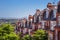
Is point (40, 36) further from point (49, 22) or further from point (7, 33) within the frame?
point (7, 33)

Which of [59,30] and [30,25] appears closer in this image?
[59,30]

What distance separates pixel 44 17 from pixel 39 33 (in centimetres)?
768

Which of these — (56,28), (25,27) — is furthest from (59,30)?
(25,27)

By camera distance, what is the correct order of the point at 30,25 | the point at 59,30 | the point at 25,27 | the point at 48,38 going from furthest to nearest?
the point at 25,27 < the point at 30,25 < the point at 48,38 < the point at 59,30

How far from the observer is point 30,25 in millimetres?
72375

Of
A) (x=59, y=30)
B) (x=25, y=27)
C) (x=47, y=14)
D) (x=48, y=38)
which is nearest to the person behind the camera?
(x=59, y=30)

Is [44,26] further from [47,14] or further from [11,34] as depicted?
[11,34]

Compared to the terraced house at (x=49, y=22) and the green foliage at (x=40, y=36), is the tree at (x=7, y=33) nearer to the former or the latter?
the green foliage at (x=40, y=36)

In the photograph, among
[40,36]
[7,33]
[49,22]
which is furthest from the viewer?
[7,33]

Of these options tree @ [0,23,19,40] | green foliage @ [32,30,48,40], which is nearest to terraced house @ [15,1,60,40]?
green foliage @ [32,30,48,40]

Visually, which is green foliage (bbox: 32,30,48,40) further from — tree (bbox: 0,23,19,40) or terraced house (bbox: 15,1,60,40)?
tree (bbox: 0,23,19,40)

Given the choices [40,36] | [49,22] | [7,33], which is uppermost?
[49,22]

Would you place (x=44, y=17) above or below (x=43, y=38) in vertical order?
above

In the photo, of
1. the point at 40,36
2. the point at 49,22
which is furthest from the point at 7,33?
the point at 49,22
